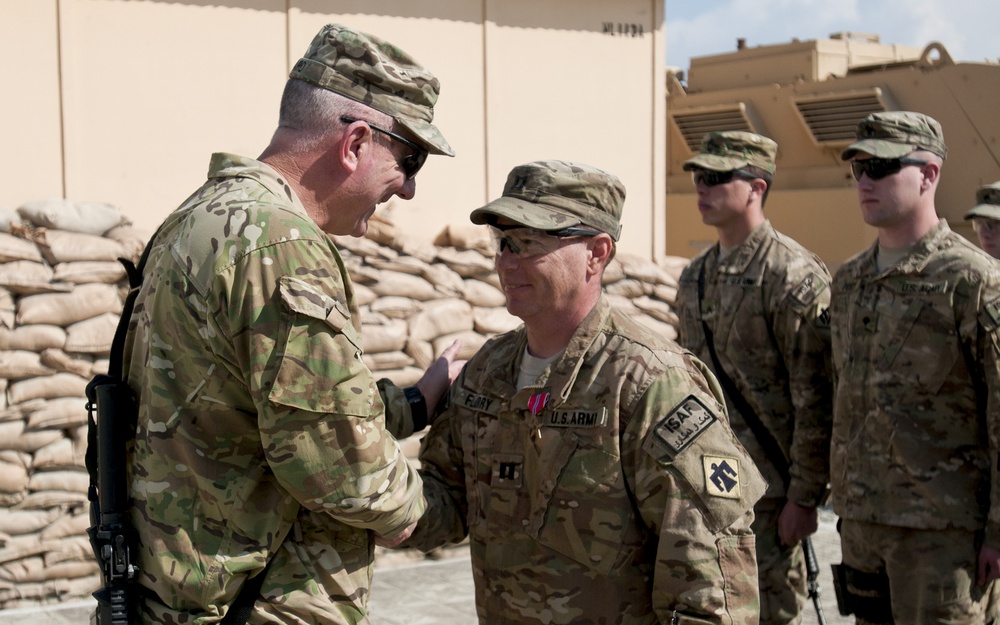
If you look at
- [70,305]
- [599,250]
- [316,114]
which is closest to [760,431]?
[599,250]

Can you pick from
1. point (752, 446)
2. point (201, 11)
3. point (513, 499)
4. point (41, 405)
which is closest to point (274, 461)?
point (513, 499)

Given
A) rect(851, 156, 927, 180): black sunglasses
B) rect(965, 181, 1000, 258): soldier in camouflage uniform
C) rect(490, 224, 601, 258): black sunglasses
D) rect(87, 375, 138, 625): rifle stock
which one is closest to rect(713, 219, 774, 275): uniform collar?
rect(851, 156, 927, 180): black sunglasses

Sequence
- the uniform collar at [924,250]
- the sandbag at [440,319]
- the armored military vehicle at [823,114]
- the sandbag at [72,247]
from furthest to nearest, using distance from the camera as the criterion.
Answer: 1. the armored military vehicle at [823,114]
2. the sandbag at [440,319]
3. the sandbag at [72,247]
4. the uniform collar at [924,250]

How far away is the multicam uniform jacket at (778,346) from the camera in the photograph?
4.23 meters

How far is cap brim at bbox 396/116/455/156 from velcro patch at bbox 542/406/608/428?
60 cm

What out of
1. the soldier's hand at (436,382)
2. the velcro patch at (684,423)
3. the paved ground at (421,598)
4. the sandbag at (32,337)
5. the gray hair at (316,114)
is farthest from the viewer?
the sandbag at (32,337)

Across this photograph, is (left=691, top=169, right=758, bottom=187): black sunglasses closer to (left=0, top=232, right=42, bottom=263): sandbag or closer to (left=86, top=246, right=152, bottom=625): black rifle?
(left=86, top=246, right=152, bottom=625): black rifle

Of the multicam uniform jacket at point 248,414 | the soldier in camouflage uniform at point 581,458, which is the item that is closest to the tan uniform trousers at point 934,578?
the soldier in camouflage uniform at point 581,458

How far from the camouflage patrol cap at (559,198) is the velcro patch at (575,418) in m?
0.39

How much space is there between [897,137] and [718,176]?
2.93 feet

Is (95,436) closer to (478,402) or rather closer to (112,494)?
(112,494)

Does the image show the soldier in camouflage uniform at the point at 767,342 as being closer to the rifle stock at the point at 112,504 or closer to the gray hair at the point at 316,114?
the gray hair at the point at 316,114

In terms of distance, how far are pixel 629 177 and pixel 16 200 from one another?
3.78 meters

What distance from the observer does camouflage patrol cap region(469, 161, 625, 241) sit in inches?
98.3
